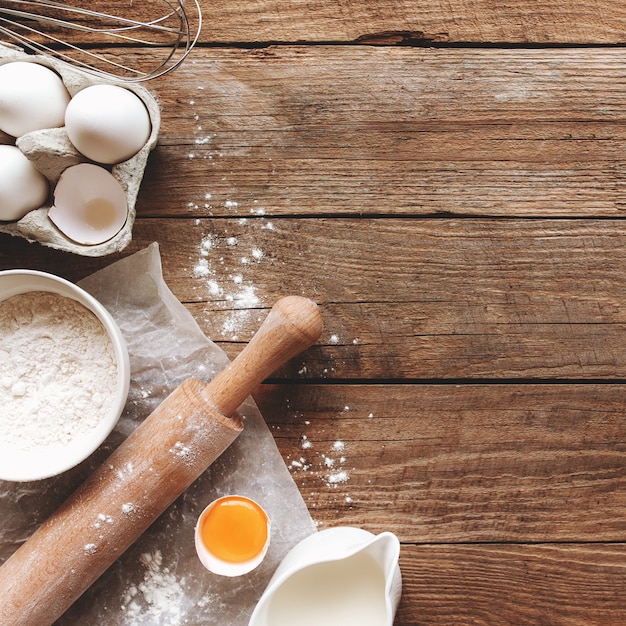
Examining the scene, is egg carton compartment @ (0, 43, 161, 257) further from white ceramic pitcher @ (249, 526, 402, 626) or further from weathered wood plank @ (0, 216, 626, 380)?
white ceramic pitcher @ (249, 526, 402, 626)

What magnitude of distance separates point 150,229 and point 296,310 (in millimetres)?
263

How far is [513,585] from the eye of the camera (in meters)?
0.87

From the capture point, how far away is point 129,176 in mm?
774

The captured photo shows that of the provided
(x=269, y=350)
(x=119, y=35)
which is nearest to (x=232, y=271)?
(x=269, y=350)

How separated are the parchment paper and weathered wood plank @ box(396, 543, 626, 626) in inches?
7.2

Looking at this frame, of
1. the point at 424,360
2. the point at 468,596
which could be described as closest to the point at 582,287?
the point at 424,360

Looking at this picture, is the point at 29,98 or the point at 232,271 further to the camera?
the point at 232,271

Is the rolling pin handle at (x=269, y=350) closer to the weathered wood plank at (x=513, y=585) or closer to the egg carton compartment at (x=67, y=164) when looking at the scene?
the egg carton compartment at (x=67, y=164)

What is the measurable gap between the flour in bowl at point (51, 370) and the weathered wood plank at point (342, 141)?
0.19 m

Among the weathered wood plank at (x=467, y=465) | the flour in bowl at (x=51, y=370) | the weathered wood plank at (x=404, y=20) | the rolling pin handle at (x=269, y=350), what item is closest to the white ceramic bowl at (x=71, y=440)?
the flour in bowl at (x=51, y=370)

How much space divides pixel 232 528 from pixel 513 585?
1.35 ft

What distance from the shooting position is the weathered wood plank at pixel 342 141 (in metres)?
0.88

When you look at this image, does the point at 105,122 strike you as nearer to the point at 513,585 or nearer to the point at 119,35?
the point at 119,35

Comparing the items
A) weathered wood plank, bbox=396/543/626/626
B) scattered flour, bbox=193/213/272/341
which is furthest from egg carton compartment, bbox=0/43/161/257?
weathered wood plank, bbox=396/543/626/626
